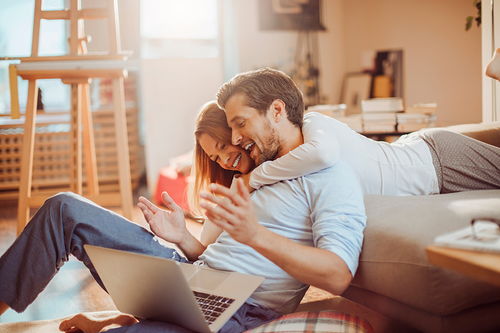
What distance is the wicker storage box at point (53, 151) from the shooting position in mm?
4242

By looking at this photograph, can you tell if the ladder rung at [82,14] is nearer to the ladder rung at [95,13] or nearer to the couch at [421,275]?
the ladder rung at [95,13]

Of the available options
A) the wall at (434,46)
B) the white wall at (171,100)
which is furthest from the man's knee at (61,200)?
the wall at (434,46)

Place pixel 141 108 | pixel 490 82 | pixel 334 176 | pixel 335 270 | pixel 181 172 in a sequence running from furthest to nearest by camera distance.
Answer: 1. pixel 141 108
2. pixel 181 172
3. pixel 490 82
4. pixel 334 176
5. pixel 335 270

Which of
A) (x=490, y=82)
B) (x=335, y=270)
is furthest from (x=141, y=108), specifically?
(x=335, y=270)

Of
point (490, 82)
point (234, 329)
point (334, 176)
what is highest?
point (490, 82)

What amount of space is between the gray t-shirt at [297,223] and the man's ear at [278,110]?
9.4 inches

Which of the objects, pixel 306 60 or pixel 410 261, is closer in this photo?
pixel 410 261

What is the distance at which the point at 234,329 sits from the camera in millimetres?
1315

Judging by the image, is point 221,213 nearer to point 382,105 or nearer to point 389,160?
point 389,160

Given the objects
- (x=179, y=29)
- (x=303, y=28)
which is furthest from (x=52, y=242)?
(x=303, y=28)

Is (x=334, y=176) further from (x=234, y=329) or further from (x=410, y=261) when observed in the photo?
(x=234, y=329)

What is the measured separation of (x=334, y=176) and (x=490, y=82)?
194 centimetres

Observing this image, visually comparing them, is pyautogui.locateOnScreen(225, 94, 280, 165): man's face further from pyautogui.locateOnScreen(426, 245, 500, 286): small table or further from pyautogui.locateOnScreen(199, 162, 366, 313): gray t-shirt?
pyautogui.locateOnScreen(426, 245, 500, 286): small table

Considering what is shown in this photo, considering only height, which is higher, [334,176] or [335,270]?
[334,176]
